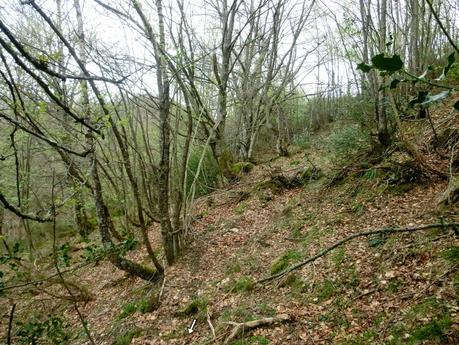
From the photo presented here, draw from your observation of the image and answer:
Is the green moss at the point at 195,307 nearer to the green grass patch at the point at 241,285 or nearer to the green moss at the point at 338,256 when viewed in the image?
the green grass patch at the point at 241,285

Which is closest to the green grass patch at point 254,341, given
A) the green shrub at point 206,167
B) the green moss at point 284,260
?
the green moss at point 284,260

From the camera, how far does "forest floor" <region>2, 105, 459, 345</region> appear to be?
10.2 feet

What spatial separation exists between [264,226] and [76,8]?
6204mm

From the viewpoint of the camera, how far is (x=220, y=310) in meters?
4.57

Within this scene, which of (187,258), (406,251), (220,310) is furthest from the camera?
(187,258)

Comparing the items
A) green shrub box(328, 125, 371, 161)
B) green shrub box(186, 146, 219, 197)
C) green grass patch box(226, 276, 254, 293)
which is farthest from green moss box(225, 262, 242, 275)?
green shrub box(186, 146, 219, 197)

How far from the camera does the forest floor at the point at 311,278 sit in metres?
3.12

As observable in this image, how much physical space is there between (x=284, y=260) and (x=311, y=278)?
30.2 inches

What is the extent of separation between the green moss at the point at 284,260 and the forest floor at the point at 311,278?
0.02 m

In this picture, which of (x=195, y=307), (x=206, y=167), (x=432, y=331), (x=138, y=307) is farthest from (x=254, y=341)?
(x=206, y=167)

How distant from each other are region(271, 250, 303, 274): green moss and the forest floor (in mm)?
21

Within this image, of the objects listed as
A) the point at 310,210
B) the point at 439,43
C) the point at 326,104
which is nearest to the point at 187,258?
the point at 310,210

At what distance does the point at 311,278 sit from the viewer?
4.28m

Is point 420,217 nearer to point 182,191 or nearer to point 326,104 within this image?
point 182,191
